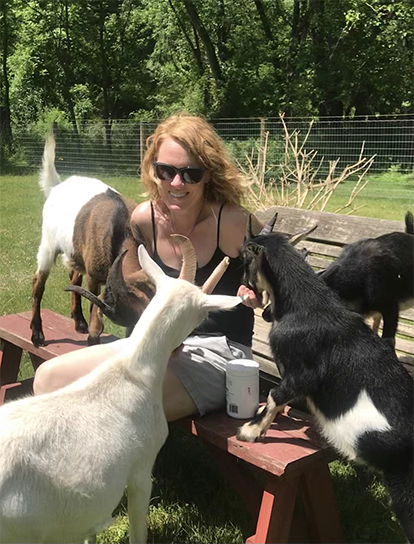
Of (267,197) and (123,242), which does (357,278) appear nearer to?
(123,242)

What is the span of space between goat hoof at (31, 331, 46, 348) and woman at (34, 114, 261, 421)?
0.83 meters

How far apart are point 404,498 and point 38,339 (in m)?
2.35

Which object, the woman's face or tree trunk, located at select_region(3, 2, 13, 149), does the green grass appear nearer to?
the woman's face

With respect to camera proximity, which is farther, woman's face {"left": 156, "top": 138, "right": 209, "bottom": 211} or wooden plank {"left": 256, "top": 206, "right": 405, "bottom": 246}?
wooden plank {"left": 256, "top": 206, "right": 405, "bottom": 246}

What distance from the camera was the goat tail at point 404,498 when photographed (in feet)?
7.07

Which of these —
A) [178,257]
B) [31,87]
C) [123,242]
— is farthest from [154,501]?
[31,87]

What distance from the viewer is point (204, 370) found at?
2.76 m

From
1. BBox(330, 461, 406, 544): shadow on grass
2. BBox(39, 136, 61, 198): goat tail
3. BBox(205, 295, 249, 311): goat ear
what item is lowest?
BBox(330, 461, 406, 544): shadow on grass

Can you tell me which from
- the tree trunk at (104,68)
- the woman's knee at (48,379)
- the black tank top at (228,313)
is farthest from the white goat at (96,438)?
the tree trunk at (104,68)

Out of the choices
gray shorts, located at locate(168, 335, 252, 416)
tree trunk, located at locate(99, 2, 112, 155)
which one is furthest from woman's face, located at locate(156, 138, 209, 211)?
tree trunk, located at locate(99, 2, 112, 155)

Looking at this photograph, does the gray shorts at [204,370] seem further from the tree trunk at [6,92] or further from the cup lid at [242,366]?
the tree trunk at [6,92]

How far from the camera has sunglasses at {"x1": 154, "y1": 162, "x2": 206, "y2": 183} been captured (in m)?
3.05

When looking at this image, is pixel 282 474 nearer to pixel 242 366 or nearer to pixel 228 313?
pixel 242 366

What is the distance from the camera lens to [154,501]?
3125mm
